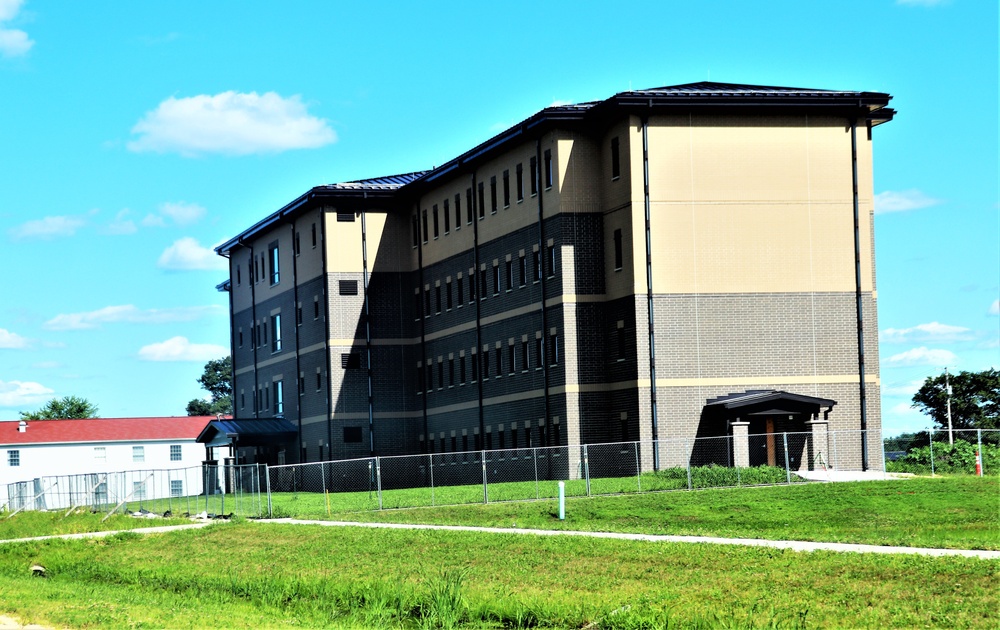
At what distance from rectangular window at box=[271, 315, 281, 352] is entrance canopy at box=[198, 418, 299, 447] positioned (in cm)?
457

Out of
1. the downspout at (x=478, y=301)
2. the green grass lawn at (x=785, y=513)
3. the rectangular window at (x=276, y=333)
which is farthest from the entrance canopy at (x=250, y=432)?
the green grass lawn at (x=785, y=513)

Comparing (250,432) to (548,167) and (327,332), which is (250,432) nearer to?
(327,332)

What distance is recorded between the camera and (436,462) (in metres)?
65.6

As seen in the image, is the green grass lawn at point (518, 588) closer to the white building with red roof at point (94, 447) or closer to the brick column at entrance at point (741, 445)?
the brick column at entrance at point (741, 445)

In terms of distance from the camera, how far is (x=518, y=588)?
73.6 ft

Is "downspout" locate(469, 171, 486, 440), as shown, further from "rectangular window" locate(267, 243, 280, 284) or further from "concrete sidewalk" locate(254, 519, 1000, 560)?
"concrete sidewalk" locate(254, 519, 1000, 560)

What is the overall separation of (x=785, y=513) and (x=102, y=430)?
77.6 metres

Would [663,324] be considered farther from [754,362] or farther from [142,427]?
[142,427]

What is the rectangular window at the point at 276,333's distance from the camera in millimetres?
79500

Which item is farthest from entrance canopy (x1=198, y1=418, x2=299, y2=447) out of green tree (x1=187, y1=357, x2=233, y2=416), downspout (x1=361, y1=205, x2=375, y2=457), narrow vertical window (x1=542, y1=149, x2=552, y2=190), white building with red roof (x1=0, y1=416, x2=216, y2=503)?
green tree (x1=187, y1=357, x2=233, y2=416)

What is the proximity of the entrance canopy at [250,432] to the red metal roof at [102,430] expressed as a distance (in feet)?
96.8

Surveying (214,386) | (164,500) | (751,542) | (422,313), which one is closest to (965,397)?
(422,313)

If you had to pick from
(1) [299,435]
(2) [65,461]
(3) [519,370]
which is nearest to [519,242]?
(3) [519,370]

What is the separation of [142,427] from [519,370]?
54.8 m
